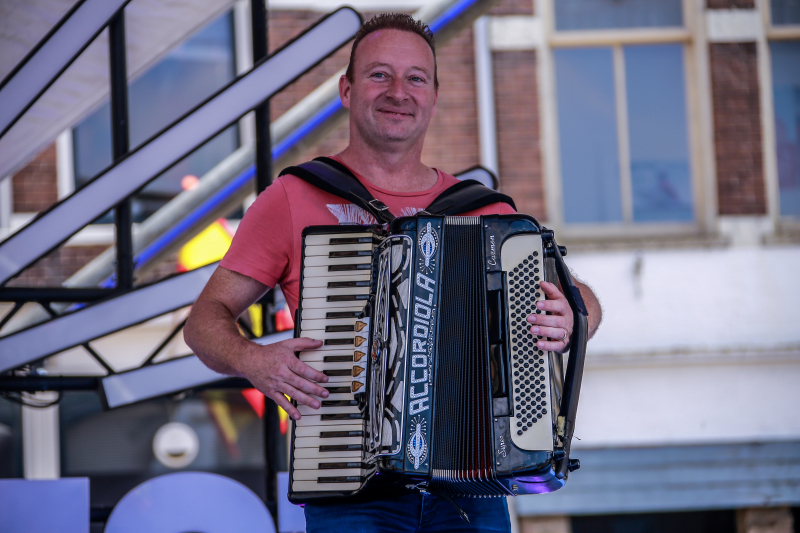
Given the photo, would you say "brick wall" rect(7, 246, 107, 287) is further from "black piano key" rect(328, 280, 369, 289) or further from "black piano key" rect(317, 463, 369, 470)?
"black piano key" rect(317, 463, 369, 470)

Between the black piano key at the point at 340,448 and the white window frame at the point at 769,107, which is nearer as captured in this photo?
the black piano key at the point at 340,448

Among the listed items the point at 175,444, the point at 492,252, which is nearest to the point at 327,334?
the point at 492,252

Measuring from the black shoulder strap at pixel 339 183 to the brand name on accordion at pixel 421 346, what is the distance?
29 cm

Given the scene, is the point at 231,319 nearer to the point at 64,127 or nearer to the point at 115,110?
the point at 115,110

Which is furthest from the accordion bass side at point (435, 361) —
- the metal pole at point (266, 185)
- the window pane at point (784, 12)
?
the window pane at point (784, 12)

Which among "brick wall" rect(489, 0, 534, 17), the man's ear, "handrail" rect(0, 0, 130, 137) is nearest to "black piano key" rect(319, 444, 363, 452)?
the man's ear

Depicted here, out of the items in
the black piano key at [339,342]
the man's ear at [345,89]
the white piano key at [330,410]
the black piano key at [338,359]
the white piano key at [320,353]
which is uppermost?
the man's ear at [345,89]

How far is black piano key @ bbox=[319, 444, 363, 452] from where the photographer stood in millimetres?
1886

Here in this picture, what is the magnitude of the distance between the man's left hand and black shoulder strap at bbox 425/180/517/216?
42 centimetres

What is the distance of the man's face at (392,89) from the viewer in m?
2.32

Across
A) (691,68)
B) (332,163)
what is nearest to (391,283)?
(332,163)

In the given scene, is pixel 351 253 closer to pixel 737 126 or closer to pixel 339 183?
pixel 339 183

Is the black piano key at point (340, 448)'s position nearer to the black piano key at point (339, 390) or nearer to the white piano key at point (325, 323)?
the black piano key at point (339, 390)

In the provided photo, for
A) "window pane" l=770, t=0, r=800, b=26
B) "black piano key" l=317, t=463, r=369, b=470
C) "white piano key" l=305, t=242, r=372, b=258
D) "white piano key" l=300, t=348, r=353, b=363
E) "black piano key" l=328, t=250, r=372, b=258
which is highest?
"window pane" l=770, t=0, r=800, b=26
